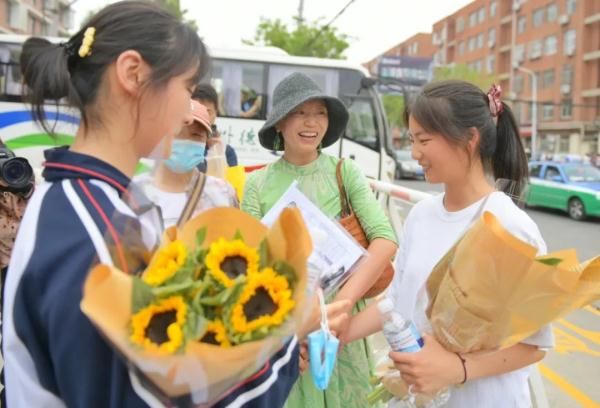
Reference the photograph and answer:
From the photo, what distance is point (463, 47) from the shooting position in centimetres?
5972

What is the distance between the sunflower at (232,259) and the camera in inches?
33.7

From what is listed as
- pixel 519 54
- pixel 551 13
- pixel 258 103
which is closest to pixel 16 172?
pixel 258 103

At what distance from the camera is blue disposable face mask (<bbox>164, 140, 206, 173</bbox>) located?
2011 mm

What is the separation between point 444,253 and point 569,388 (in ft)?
8.81

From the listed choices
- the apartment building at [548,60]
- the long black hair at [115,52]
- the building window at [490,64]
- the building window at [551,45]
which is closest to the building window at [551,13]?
the apartment building at [548,60]

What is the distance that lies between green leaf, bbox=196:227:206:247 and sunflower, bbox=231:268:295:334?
6.4 inches

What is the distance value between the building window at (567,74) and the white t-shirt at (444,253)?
4588cm

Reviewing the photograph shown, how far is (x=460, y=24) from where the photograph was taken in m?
60.8

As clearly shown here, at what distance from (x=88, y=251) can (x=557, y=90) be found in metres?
48.6

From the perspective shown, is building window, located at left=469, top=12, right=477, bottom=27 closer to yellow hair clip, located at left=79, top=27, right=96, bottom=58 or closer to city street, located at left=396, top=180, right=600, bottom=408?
city street, located at left=396, top=180, right=600, bottom=408

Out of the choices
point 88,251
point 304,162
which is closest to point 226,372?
point 88,251

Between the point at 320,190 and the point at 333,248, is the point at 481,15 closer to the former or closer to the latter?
the point at 320,190

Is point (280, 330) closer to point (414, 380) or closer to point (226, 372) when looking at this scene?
point (226, 372)

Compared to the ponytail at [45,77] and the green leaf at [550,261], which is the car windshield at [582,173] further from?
the ponytail at [45,77]
